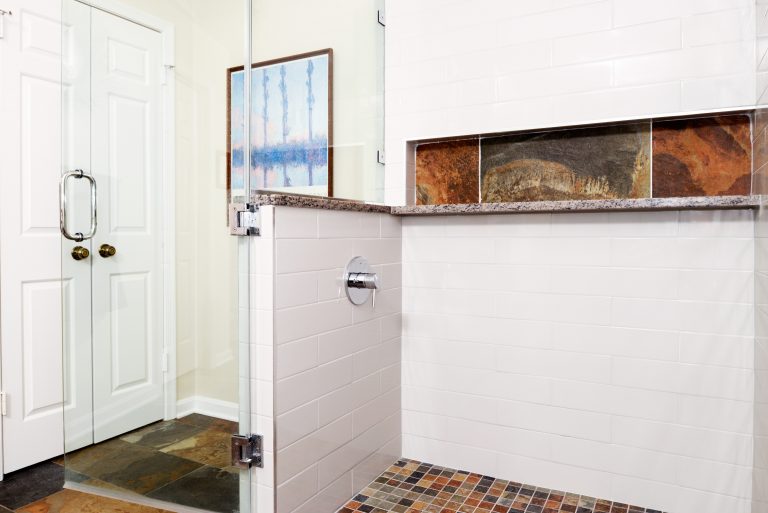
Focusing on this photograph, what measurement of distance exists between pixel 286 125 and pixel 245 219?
1.10 feet

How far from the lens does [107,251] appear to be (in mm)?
1729

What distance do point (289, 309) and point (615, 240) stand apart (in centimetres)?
104

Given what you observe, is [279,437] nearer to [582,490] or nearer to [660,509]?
[582,490]

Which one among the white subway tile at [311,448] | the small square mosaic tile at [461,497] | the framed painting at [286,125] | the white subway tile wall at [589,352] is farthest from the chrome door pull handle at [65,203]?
the small square mosaic tile at [461,497]

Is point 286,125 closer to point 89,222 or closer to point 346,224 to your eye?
point 346,224

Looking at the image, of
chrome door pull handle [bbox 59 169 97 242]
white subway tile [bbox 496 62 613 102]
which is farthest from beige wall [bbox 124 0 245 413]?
white subway tile [bbox 496 62 613 102]

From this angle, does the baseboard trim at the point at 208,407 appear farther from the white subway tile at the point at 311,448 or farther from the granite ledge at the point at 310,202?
the granite ledge at the point at 310,202

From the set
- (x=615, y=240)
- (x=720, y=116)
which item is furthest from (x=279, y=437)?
(x=720, y=116)

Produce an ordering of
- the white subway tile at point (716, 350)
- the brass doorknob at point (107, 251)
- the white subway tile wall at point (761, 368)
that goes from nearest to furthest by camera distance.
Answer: the white subway tile wall at point (761, 368) < the white subway tile at point (716, 350) < the brass doorknob at point (107, 251)

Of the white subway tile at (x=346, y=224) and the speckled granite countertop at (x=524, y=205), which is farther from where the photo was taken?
the white subway tile at (x=346, y=224)

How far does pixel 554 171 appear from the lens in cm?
187

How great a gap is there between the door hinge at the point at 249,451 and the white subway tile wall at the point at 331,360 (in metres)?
0.05

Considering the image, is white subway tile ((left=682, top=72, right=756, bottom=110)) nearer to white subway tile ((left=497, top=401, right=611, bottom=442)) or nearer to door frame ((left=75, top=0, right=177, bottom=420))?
white subway tile ((left=497, top=401, right=611, bottom=442))

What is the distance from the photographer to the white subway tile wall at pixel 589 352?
163 cm
